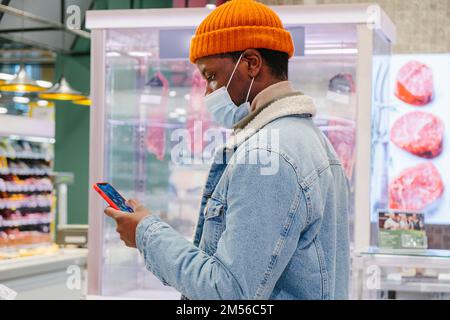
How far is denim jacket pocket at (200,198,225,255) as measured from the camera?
4.05 ft

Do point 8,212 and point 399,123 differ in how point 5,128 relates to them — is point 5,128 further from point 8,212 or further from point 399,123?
point 399,123

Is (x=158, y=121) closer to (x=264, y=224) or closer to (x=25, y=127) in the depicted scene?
(x=25, y=127)

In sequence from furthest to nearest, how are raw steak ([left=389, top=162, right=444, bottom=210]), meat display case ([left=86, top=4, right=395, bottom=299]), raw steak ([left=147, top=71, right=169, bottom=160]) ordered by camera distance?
raw steak ([left=389, top=162, right=444, bottom=210]) → raw steak ([left=147, top=71, right=169, bottom=160]) → meat display case ([left=86, top=4, right=395, bottom=299])

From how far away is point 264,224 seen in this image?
45.1 inches

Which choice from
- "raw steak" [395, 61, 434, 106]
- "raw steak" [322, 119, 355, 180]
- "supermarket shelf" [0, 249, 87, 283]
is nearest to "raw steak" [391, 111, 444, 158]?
"raw steak" [395, 61, 434, 106]

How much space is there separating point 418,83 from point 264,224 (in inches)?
179

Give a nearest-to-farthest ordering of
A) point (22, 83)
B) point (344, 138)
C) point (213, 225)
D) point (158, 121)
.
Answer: point (213, 225)
point (344, 138)
point (158, 121)
point (22, 83)

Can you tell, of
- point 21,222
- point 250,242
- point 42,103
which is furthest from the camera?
point 42,103

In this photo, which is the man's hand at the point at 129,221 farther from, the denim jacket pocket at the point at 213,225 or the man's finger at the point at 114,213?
the denim jacket pocket at the point at 213,225

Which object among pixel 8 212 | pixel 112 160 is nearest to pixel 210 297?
pixel 112 160

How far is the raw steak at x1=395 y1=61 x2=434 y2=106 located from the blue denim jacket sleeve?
448cm

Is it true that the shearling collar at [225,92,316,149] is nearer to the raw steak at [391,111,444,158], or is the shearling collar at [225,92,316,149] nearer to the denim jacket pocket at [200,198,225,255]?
the denim jacket pocket at [200,198,225,255]

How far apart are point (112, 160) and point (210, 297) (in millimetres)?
2420

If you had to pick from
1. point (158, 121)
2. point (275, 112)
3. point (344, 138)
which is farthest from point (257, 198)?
point (158, 121)
